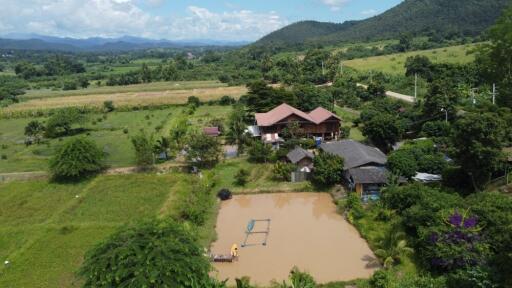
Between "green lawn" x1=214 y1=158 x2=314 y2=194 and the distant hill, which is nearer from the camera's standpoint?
"green lawn" x1=214 y1=158 x2=314 y2=194

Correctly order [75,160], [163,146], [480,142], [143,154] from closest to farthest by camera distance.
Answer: [480,142], [75,160], [143,154], [163,146]

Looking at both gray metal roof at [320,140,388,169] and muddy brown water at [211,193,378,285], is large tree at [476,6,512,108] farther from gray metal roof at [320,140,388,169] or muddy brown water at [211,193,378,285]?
muddy brown water at [211,193,378,285]

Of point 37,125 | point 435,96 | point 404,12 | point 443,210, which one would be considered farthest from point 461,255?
point 404,12

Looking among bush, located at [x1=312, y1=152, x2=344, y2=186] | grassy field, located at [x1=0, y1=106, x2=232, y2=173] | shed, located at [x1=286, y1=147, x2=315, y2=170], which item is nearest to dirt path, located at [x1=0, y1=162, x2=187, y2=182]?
grassy field, located at [x1=0, y1=106, x2=232, y2=173]

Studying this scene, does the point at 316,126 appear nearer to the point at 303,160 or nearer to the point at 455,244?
the point at 303,160

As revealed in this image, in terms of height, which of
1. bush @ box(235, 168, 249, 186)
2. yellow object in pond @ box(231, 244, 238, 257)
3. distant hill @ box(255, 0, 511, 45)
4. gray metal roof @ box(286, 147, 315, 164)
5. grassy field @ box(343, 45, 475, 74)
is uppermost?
distant hill @ box(255, 0, 511, 45)

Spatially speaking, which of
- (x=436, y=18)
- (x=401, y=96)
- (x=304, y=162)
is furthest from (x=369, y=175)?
(x=436, y=18)
